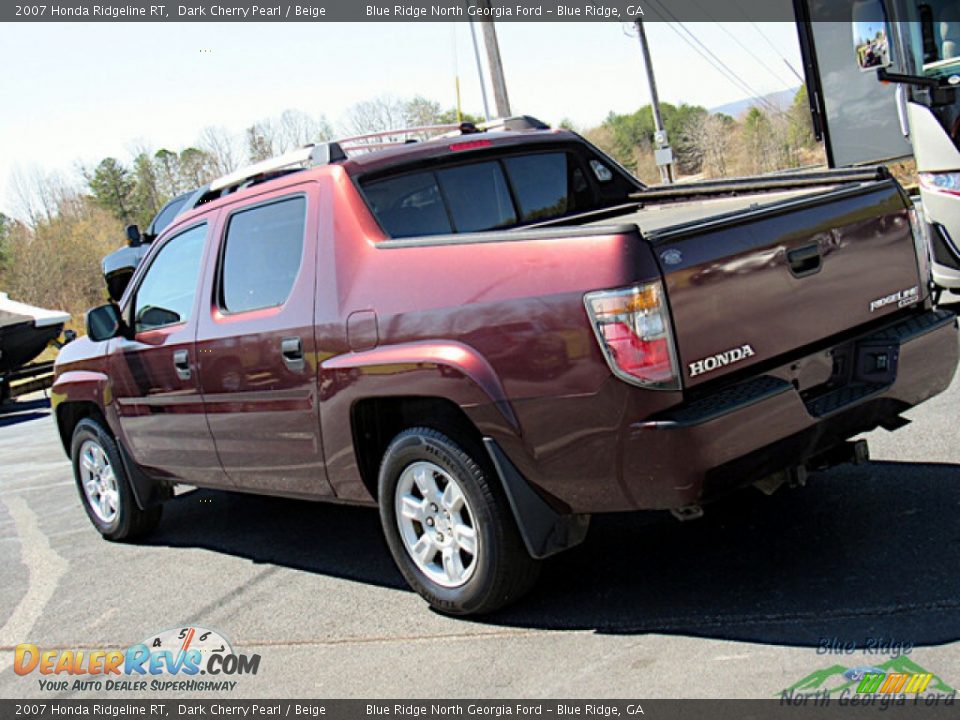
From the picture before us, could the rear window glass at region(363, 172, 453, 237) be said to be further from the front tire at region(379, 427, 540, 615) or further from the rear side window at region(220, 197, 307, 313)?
the front tire at region(379, 427, 540, 615)

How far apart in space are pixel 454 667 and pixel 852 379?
1.94 m

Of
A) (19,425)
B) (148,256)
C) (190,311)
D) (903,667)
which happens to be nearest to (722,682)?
(903,667)

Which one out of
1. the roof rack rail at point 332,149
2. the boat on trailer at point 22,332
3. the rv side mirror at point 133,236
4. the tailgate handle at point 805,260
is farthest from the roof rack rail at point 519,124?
the boat on trailer at point 22,332

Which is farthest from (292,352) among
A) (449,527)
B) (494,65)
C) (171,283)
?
(494,65)

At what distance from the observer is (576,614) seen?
4.27 metres

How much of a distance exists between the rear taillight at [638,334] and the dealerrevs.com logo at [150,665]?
200 cm

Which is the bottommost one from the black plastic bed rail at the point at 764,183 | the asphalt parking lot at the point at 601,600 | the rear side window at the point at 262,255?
the asphalt parking lot at the point at 601,600

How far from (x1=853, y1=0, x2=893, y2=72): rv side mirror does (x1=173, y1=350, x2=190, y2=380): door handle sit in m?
5.66

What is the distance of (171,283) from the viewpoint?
5.89 meters

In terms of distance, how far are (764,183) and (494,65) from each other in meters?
13.7

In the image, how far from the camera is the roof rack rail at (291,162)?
5000 mm

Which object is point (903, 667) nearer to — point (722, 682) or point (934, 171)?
point (722, 682)

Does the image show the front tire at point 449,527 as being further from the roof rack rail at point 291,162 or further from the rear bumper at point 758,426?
the roof rack rail at point 291,162

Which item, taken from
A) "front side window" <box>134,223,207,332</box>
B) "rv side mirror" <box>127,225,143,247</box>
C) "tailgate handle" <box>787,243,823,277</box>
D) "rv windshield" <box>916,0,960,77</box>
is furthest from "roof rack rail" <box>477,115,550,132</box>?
"rv side mirror" <box>127,225,143,247</box>
